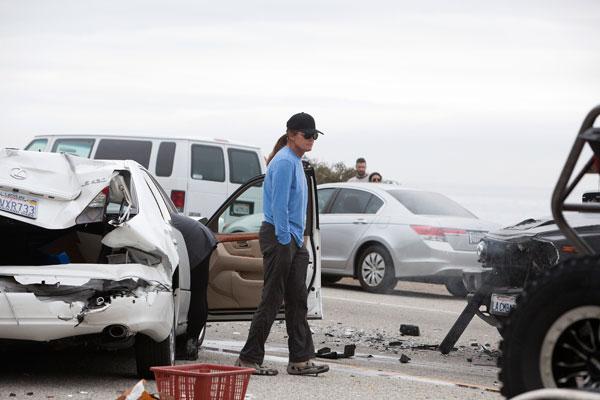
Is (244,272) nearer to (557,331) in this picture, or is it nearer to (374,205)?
(557,331)

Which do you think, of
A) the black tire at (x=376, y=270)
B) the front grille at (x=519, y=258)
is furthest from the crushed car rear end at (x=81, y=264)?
the black tire at (x=376, y=270)

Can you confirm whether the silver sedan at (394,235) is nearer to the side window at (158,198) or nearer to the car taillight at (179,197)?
the car taillight at (179,197)

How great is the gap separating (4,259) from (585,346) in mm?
5403

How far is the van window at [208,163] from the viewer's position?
21531 millimetres

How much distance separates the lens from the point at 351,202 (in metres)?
19.5

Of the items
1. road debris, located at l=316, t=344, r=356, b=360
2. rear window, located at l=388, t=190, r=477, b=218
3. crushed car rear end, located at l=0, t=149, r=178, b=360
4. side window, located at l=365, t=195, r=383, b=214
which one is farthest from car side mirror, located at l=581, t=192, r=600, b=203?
side window, located at l=365, t=195, r=383, b=214

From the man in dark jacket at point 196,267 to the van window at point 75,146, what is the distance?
39.4 ft

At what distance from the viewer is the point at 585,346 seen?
→ 4.76m

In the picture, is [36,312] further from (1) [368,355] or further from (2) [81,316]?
(1) [368,355]

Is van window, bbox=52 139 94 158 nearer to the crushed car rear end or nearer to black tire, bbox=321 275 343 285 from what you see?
black tire, bbox=321 275 343 285

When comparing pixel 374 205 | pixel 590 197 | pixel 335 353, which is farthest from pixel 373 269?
pixel 335 353

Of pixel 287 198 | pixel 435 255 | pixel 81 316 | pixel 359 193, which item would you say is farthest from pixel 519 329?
pixel 359 193

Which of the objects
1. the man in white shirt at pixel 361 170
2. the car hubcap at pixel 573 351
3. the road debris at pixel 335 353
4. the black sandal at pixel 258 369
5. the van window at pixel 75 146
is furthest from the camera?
the man in white shirt at pixel 361 170

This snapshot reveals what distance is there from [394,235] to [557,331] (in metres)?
13.6
